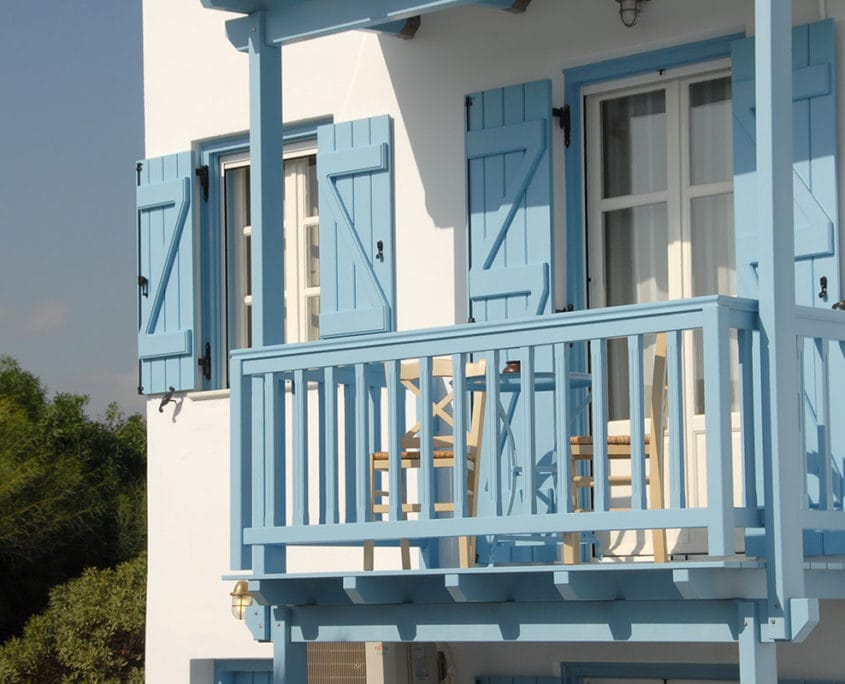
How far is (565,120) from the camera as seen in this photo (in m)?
9.61

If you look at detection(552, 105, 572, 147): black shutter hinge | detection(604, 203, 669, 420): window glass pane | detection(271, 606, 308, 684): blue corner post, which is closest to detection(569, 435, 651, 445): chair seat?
detection(604, 203, 669, 420): window glass pane

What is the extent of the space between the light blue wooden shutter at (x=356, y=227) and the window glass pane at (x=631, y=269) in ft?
4.39

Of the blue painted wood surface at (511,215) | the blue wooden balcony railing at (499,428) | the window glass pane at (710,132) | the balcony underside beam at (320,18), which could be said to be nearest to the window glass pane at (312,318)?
the blue painted wood surface at (511,215)

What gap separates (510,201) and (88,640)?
7.01 m

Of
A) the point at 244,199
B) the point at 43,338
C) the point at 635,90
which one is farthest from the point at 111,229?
the point at 635,90

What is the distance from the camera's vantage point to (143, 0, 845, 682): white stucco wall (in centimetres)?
952

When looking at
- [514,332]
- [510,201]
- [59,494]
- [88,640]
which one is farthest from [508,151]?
[59,494]

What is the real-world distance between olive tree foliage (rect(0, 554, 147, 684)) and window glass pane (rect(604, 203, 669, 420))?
6648mm

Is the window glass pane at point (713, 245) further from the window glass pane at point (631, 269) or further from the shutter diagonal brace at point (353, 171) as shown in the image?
the shutter diagonal brace at point (353, 171)

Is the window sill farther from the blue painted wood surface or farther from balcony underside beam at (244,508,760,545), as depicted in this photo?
balcony underside beam at (244,508,760,545)

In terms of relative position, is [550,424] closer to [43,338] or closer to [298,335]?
[298,335]

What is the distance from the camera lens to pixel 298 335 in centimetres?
1092

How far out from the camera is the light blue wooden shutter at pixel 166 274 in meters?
11.1

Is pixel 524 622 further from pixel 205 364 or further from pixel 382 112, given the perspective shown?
pixel 205 364
